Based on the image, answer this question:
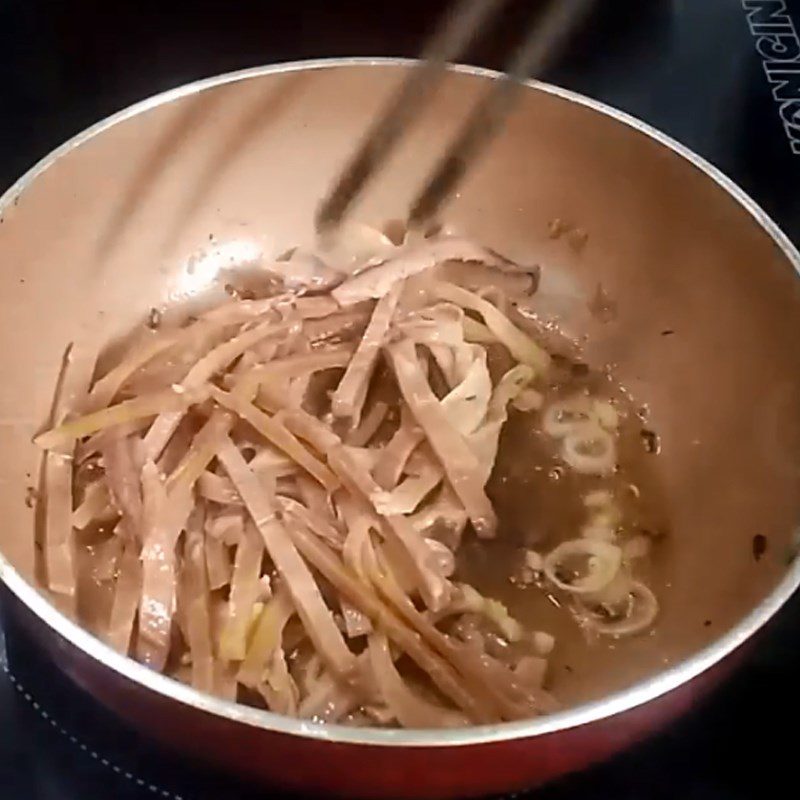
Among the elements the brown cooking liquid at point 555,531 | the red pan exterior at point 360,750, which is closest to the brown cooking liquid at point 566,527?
the brown cooking liquid at point 555,531

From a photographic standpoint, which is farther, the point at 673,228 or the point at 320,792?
the point at 673,228

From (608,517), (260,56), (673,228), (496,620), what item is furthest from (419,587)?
(260,56)

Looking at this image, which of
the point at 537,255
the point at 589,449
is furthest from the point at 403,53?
the point at 589,449

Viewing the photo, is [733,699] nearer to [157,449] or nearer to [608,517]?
[608,517]

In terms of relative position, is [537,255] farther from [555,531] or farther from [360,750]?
[360,750]

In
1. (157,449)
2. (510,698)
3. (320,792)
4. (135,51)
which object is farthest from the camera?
(135,51)

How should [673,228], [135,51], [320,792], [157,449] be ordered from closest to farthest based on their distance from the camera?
[320,792] < [157,449] < [673,228] < [135,51]
